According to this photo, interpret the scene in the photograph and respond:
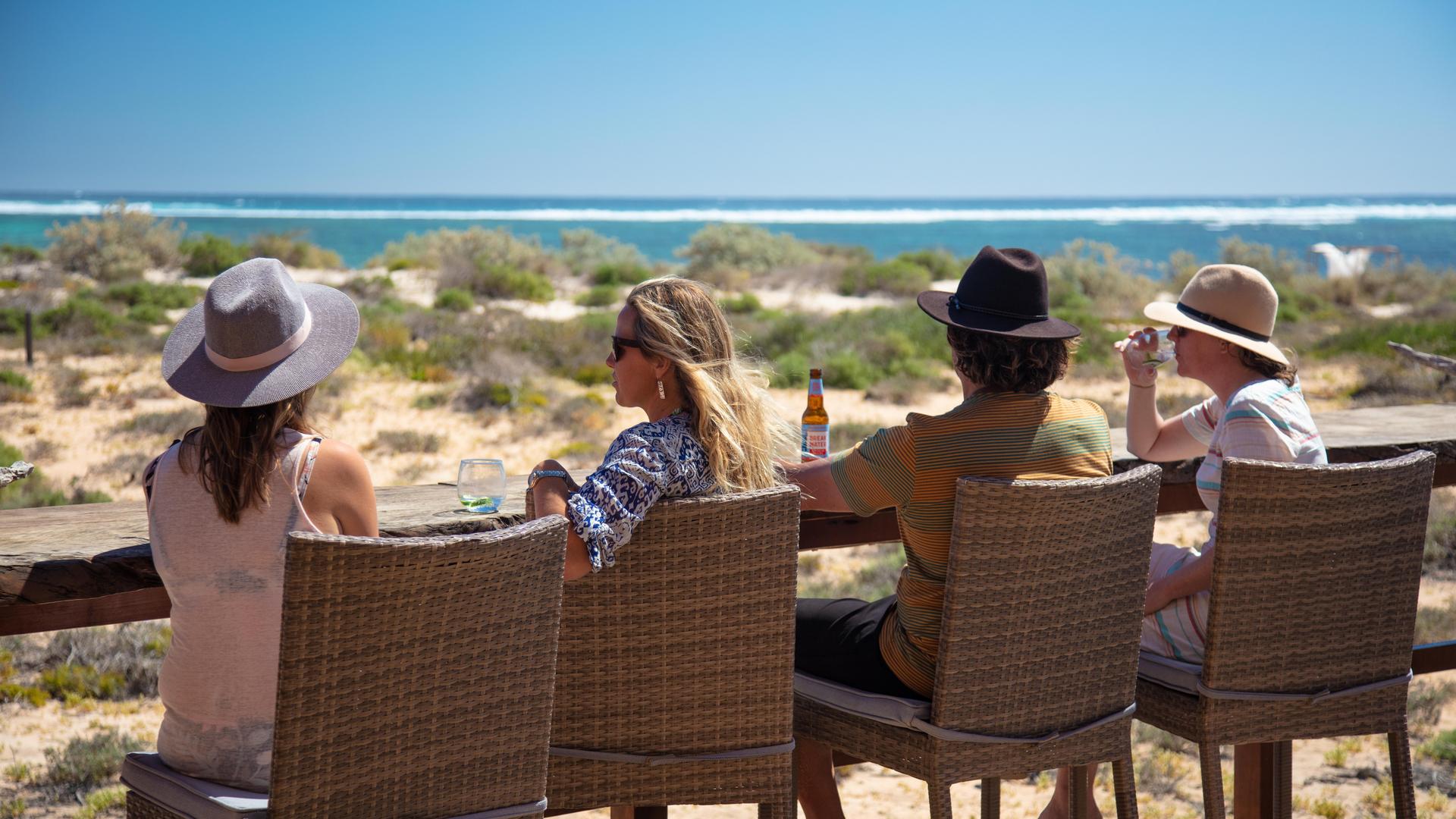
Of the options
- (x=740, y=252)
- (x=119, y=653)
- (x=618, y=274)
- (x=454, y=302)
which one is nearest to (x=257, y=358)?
(x=119, y=653)

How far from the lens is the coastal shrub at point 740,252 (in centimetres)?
2819

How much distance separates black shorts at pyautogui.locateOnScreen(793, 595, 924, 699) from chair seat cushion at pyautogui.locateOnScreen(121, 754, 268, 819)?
1.05 metres

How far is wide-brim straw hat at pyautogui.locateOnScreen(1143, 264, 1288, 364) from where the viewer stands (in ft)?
9.27

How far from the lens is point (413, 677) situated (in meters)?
1.69

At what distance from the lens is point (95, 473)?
888 cm

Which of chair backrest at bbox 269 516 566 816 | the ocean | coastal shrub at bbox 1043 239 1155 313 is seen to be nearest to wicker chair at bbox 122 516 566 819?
chair backrest at bbox 269 516 566 816

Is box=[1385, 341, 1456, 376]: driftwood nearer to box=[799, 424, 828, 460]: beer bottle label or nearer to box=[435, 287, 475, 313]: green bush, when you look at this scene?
box=[799, 424, 828, 460]: beer bottle label

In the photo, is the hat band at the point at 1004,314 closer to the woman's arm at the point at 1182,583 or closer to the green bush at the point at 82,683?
the woman's arm at the point at 1182,583

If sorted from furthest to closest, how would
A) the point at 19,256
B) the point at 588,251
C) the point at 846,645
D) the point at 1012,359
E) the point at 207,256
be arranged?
the point at 588,251
the point at 19,256
the point at 207,256
the point at 846,645
the point at 1012,359

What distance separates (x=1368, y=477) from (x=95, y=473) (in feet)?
28.8

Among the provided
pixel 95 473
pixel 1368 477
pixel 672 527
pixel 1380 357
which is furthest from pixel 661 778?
pixel 1380 357

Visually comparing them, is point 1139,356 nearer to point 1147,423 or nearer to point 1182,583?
point 1147,423

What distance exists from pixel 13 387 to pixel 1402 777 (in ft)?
40.6

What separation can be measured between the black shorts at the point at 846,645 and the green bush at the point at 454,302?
1721cm
